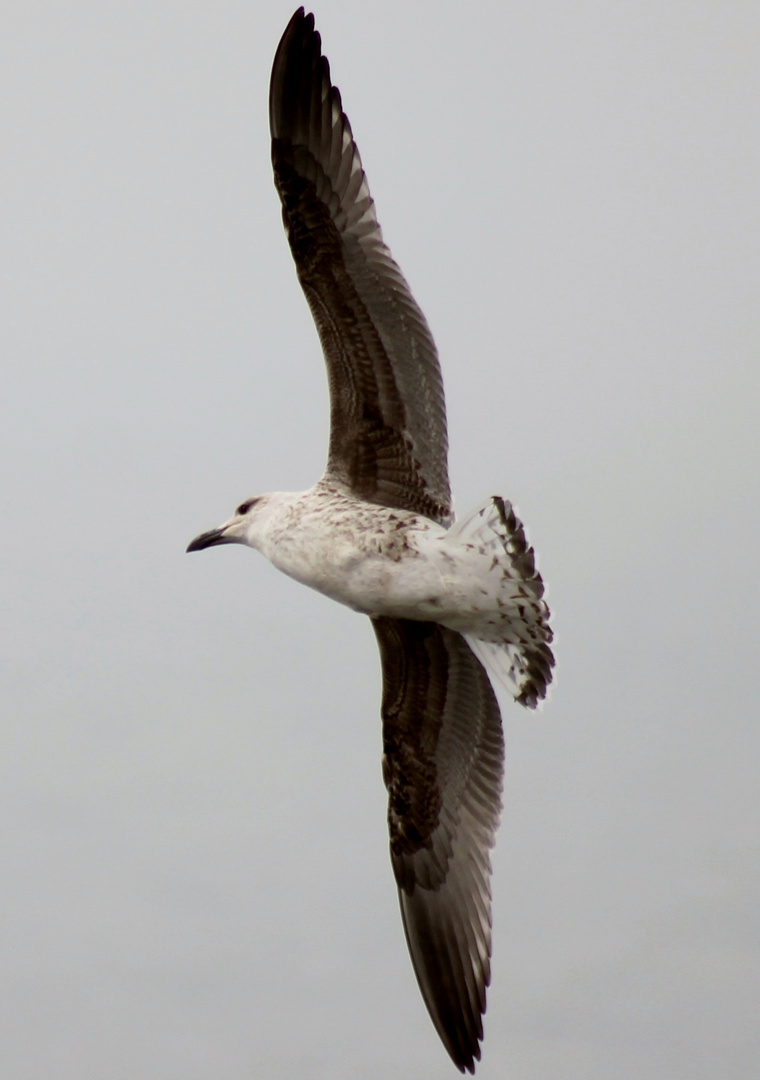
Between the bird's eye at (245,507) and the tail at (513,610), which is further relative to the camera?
the bird's eye at (245,507)

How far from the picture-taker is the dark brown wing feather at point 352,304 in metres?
7.05

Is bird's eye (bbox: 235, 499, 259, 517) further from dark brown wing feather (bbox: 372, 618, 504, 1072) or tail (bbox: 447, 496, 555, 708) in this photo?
tail (bbox: 447, 496, 555, 708)

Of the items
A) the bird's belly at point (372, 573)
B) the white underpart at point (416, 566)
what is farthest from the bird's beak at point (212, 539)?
the bird's belly at point (372, 573)

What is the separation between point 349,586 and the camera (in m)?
7.02

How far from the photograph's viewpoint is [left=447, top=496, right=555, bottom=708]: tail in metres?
6.88

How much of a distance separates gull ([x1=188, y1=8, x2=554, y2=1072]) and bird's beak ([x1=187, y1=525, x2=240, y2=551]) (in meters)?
0.04

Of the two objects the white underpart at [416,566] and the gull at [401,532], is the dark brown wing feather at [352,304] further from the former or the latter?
the white underpart at [416,566]

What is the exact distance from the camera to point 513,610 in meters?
7.03

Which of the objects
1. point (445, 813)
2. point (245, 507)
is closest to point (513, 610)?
point (445, 813)

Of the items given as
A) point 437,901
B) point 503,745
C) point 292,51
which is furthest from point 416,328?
point 437,901

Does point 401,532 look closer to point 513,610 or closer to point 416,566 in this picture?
point 416,566

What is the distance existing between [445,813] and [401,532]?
140 centimetres

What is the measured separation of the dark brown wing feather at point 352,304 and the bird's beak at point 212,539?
0.66 metres

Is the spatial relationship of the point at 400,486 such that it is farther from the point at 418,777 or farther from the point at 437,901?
the point at 437,901
